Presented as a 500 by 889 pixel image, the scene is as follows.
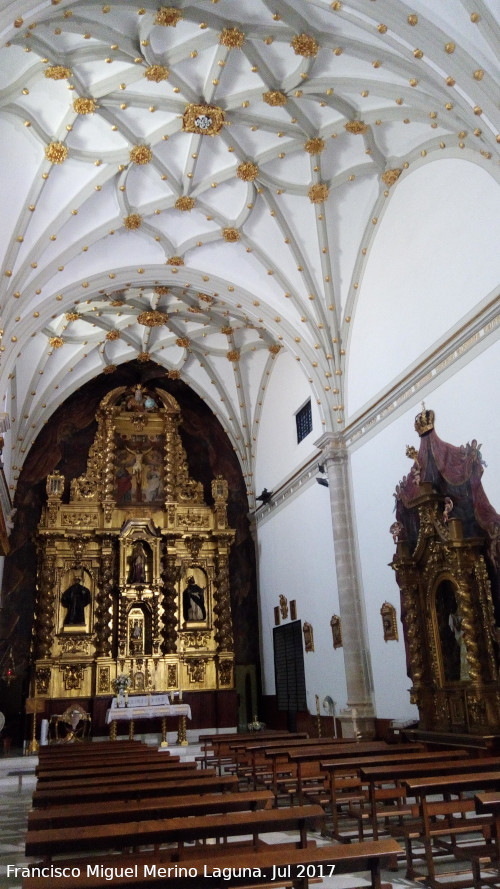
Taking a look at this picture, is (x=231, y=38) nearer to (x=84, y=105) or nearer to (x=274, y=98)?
(x=274, y=98)

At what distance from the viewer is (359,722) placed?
1363 cm

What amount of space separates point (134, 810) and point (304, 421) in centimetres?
1452

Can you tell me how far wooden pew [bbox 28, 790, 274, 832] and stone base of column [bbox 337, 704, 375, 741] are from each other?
8.96 meters

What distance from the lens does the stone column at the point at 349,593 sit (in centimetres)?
1383

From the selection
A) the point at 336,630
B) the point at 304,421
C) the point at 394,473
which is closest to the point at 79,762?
the point at 394,473

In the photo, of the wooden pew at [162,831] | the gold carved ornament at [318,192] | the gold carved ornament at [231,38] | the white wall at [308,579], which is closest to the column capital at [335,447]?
the white wall at [308,579]

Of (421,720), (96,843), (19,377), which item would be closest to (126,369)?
(19,377)

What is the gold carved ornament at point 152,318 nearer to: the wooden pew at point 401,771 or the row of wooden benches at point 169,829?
the row of wooden benches at point 169,829

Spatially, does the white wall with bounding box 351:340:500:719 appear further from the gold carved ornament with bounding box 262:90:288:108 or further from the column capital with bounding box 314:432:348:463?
the gold carved ornament with bounding box 262:90:288:108

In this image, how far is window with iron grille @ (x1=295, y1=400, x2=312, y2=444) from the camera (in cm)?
1847

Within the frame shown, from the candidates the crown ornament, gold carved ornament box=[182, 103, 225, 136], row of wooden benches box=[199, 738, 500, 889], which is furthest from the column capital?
row of wooden benches box=[199, 738, 500, 889]

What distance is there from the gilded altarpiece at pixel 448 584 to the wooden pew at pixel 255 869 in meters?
6.68

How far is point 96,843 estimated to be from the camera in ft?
13.0

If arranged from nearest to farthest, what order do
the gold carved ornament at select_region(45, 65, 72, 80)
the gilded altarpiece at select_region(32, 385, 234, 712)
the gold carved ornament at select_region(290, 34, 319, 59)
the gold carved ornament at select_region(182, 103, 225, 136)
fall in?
the gold carved ornament at select_region(290, 34, 319, 59) → the gold carved ornament at select_region(45, 65, 72, 80) → the gold carved ornament at select_region(182, 103, 225, 136) → the gilded altarpiece at select_region(32, 385, 234, 712)
